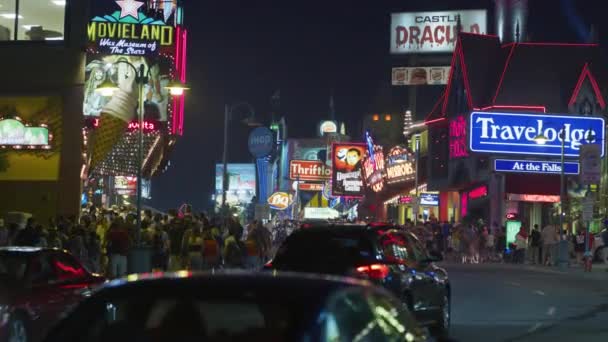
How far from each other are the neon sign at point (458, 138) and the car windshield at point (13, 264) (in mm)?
40824

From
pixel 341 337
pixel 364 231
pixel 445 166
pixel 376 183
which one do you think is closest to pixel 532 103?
pixel 445 166

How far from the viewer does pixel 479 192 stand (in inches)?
2130

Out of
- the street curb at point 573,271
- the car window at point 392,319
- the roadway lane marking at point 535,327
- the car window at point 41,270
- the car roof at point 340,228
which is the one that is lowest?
the street curb at point 573,271

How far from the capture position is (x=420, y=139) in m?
70.8

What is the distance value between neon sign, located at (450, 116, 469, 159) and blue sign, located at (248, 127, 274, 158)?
32514 millimetres

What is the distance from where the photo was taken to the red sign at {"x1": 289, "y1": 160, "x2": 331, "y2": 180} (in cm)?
10294

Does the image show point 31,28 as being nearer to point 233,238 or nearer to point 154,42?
point 233,238

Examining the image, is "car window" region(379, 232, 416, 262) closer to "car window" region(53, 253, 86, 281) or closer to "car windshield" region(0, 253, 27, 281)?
"car window" region(53, 253, 86, 281)

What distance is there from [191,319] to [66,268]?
8.70 m

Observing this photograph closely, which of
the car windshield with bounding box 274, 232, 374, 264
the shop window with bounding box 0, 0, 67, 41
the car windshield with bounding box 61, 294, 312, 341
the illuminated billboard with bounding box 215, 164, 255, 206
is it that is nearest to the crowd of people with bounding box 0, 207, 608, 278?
the car windshield with bounding box 274, 232, 374, 264

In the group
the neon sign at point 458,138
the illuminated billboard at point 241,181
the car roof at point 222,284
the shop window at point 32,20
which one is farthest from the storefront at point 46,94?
the illuminated billboard at point 241,181

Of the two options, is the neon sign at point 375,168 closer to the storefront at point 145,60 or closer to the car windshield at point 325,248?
the storefront at point 145,60

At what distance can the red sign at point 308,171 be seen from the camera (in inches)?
4053

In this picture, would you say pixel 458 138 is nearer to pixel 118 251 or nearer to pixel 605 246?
pixel 605 246
